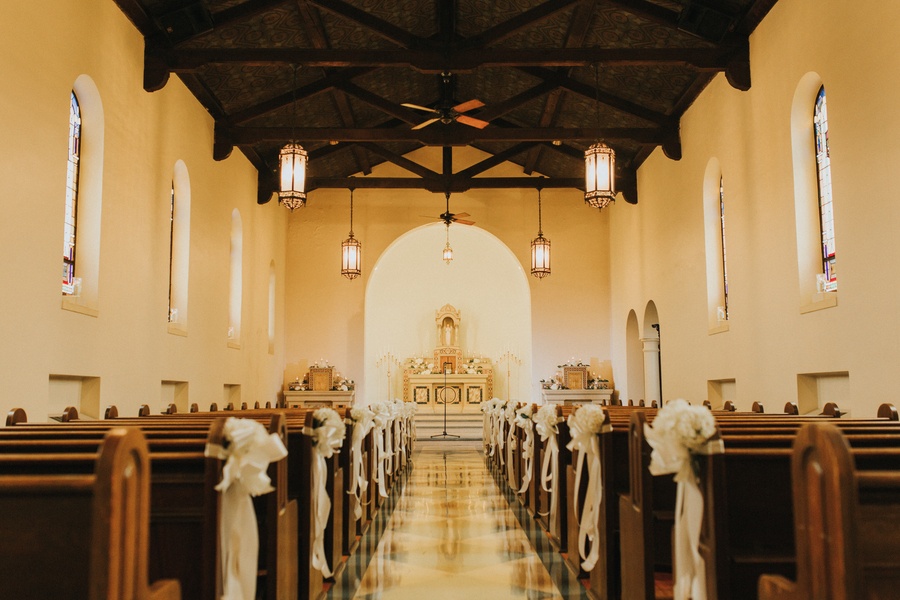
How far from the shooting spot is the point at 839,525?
1.72 m

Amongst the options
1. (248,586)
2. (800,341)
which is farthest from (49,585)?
(800,341)

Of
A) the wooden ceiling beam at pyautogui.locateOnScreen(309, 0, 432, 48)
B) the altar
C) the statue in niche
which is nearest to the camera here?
the wooden ceiling beam at pyautogui.locateOnScreen(309, 0, 432, 48)

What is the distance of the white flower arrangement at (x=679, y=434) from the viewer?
2.62m

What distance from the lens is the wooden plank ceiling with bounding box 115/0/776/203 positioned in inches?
332

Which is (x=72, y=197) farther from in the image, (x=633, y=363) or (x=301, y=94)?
(x=633, y=363)

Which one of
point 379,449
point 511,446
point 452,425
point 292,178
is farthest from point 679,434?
point 452,425

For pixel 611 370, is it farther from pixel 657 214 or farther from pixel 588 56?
pixel 588 56

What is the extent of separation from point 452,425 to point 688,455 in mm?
13821

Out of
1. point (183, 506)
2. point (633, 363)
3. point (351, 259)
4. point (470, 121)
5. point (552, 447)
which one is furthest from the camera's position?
point (633, 363)

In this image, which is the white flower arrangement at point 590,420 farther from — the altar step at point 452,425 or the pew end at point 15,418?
the altar step at point 452,425

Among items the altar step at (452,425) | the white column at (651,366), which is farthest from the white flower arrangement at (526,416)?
the altar step at (452,425)

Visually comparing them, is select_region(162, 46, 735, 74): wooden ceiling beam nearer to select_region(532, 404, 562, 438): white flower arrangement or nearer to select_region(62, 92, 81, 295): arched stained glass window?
select_region(62, 92, 81, 295): arched stained glass window

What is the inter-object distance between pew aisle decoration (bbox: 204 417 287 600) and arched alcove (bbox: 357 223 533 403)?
1456 cm

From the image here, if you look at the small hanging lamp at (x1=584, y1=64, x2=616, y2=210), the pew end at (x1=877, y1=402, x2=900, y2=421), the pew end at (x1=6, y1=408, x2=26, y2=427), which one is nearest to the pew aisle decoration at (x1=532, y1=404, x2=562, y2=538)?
the pew end at (x1=877, y1=402, x2=900, y2=421)
